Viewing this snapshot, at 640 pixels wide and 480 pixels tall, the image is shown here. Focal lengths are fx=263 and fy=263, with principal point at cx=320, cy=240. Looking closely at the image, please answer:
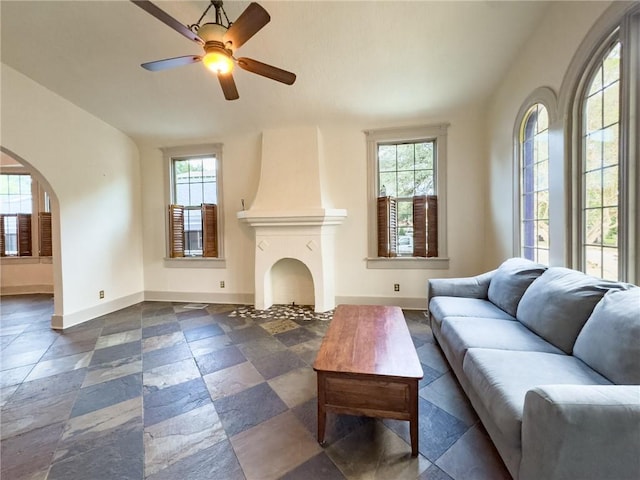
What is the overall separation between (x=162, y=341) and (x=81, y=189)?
244 centimetres

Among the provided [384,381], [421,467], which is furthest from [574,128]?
[421,467]

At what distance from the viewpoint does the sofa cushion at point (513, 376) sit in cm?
115

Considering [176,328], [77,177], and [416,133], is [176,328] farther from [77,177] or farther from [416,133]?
[416,133]

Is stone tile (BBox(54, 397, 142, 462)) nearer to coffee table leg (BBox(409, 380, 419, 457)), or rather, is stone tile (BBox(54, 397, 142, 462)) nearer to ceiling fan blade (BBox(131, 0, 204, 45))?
coffee table leg (BBox(409, 380, 419, 457))

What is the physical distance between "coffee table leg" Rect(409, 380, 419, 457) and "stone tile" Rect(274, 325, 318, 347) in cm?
155

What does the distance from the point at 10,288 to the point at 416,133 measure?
780 cm

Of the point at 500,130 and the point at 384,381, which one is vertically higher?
the point at 500,130

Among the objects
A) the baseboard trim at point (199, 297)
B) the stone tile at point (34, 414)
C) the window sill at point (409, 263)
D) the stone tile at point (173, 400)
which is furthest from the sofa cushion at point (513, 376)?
the baseboard trim at point (199, 297)

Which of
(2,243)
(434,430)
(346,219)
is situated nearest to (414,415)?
(434,430)

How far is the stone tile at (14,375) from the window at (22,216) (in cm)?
401

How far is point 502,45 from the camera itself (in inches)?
104

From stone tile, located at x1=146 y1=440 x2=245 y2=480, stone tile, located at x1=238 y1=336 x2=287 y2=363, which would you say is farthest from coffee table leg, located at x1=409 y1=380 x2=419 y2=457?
stone tile, located at x1=238 y1=336 x2=287 y2=363

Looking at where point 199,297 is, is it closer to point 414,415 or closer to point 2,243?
point 414,415

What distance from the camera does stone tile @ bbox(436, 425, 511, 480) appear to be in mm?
1288
